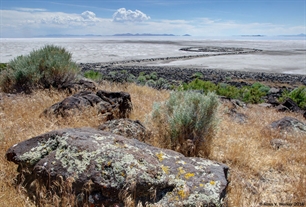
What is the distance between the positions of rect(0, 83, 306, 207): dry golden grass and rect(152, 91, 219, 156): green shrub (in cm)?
24

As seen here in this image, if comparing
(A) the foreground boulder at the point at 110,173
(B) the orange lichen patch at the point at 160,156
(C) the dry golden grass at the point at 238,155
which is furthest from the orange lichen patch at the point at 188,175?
(C) the dry golden grass at the point at 238,155

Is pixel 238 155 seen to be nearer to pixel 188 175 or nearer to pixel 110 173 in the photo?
pixel 188 175

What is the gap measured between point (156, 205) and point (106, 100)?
383 centimetres

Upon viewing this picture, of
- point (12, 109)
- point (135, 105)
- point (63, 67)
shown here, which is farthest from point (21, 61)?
point (135, 105)

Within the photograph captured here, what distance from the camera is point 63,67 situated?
873 cm

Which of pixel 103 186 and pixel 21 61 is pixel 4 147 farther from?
pixel 21 61

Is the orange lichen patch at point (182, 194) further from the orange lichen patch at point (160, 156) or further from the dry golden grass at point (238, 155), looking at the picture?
the dry golden grass at point (238, 155)

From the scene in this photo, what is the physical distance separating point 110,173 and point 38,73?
7027 mm

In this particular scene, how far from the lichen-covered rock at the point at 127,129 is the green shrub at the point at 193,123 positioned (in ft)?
1.68

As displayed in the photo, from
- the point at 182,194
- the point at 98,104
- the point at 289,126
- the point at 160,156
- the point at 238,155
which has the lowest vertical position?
the point at 289,126

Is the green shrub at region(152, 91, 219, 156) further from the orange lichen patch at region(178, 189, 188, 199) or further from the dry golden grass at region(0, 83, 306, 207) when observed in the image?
the orange lichen patch at region(178, 189, 188, 199)

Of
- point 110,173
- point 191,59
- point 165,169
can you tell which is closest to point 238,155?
point 165,169

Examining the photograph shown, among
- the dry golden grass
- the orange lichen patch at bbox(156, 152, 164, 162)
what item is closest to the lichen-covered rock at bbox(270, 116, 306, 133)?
the dry golden grass

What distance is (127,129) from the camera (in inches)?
161
